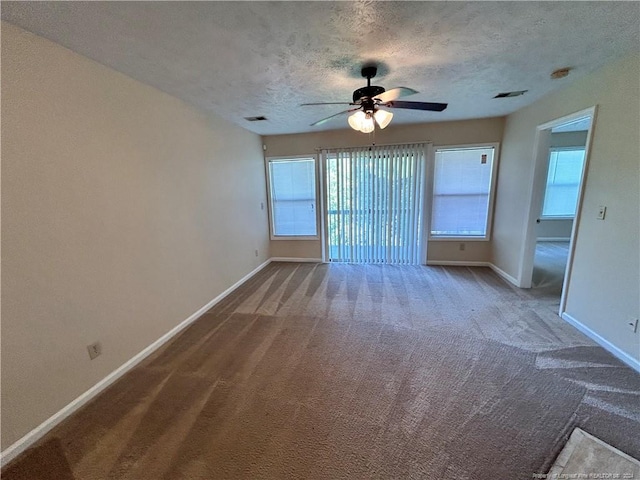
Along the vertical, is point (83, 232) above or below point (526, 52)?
below

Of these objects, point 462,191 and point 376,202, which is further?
point 376,202

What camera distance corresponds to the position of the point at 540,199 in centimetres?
332

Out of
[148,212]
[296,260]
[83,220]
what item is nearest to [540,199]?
[296,260]

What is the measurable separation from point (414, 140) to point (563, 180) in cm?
428

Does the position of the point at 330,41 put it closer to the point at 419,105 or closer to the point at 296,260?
the point at 419,105

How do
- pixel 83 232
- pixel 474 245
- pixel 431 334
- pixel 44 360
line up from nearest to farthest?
pixel 44 360 → pixel 83 232 → pixel 431 334 → pixel 474 245

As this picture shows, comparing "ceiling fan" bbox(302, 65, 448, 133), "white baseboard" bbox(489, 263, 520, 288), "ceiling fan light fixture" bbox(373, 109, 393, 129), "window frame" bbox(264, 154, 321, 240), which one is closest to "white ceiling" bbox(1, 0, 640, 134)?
"ceiling fan" bbox(302, 65, 448, 133)

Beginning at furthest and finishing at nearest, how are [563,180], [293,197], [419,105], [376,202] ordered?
1. [563,180]
2. [293,197]
3. [376,202]
4. [419,105]

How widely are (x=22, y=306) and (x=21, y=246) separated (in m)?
0.35

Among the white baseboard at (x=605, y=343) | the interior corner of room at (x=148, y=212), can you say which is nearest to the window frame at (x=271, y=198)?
the interior corner of room at (x=148, y=212)

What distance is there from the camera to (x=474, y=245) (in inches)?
176

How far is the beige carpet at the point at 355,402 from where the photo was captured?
4.67ft

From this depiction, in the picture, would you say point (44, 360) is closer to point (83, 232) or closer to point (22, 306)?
point (22, 306)

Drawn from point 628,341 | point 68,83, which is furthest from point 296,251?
point 628,341
